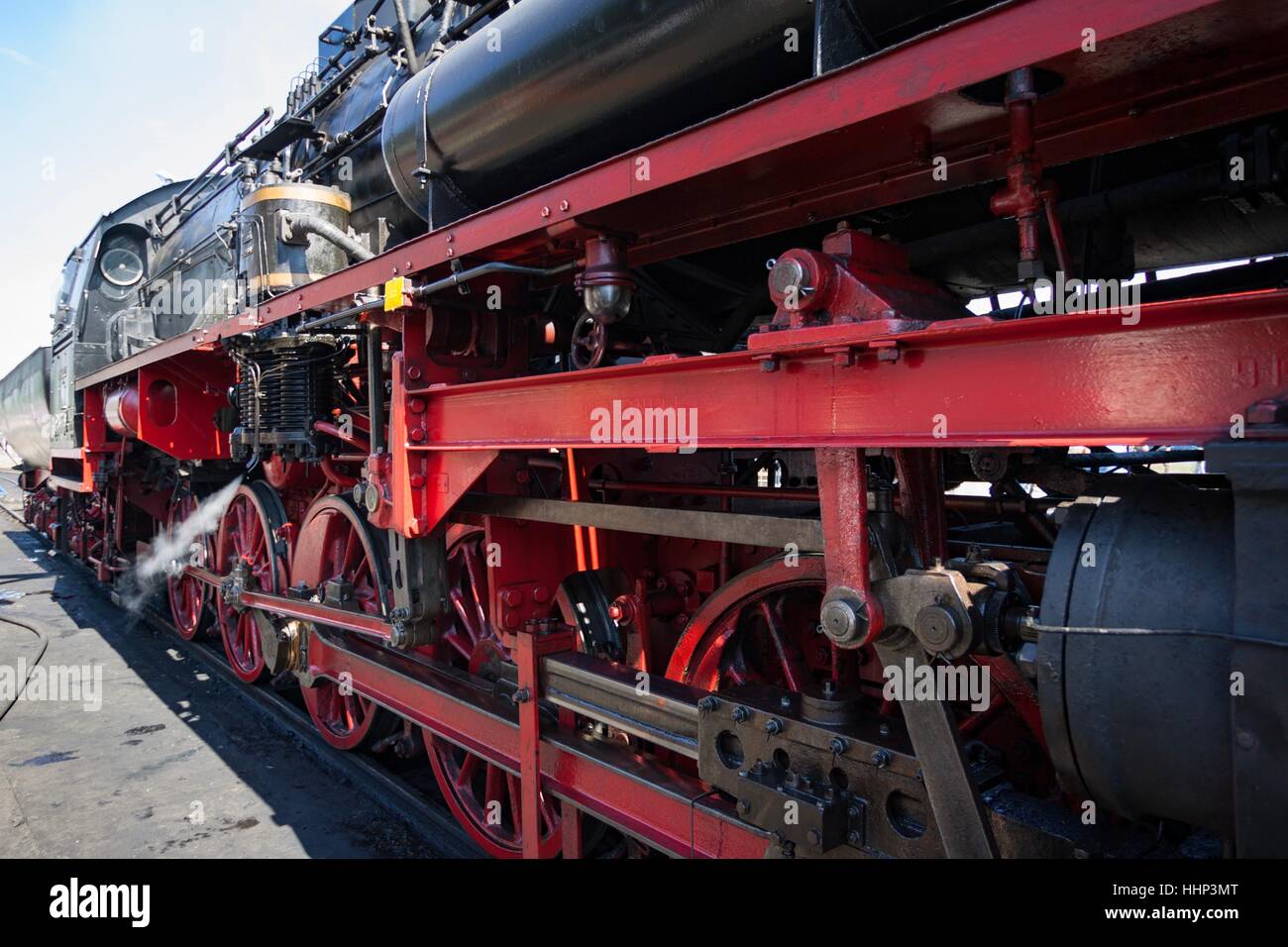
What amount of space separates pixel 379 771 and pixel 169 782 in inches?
39.7

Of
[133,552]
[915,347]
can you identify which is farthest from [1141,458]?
[133,552]

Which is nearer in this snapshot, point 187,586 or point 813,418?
point 813,418

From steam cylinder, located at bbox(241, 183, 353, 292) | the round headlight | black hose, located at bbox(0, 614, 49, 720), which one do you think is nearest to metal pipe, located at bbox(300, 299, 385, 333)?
steam cylinder, located at bbox(241, 183, 353, 292)

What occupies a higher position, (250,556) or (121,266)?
(121,266)

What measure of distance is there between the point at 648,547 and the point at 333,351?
6.20 ft

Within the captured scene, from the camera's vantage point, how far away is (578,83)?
1.96m

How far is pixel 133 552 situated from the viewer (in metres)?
7.65

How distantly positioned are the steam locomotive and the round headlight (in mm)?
6000

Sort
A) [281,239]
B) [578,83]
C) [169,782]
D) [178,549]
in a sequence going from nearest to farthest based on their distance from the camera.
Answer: [578,83] → [281,239] → [169,782] → [178,549]

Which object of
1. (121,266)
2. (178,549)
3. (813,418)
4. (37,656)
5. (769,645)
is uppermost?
(121,266)

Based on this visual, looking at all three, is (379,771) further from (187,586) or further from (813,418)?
(187,586)

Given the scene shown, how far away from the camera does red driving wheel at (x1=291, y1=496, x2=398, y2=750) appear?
3650 mm

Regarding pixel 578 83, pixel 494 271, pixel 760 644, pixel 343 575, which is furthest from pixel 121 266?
pixel 760 644
